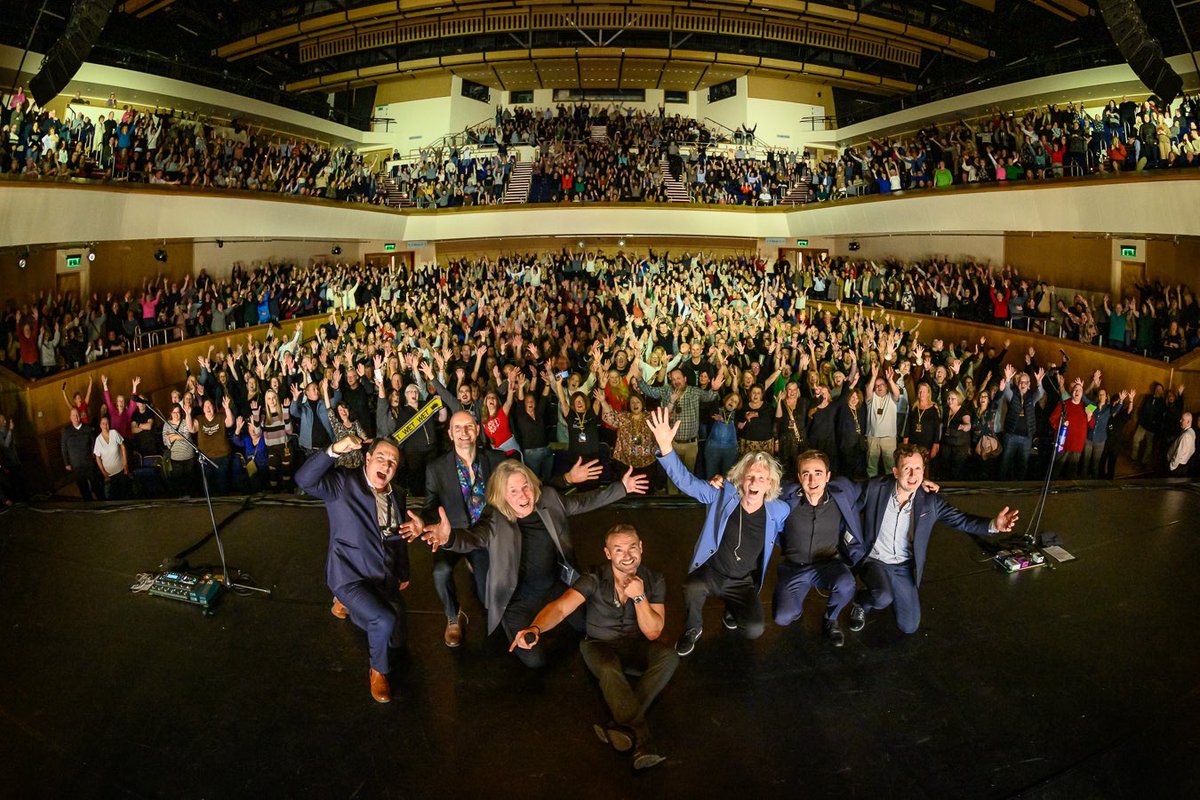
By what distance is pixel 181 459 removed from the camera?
6484mm

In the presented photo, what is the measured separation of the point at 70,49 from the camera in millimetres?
9297

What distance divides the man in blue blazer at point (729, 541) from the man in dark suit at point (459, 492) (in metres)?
1.06

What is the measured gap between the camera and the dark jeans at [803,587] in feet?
12.6

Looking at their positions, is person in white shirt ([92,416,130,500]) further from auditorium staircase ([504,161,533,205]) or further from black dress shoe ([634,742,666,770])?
auditorium staircase ([504,161,533,205])

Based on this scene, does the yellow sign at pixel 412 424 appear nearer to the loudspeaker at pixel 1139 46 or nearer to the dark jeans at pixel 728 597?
the dark jeans at pixel 728 597

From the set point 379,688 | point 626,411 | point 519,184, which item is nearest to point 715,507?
point 379,688

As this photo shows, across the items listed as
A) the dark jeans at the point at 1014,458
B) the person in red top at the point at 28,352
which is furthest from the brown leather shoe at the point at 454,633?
the person in red top at the point at 28,352

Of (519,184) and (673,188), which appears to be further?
(519,184)

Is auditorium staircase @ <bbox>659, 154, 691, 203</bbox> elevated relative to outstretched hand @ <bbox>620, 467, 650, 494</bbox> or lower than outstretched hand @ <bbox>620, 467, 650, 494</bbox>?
elevated

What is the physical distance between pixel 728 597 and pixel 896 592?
0.97 metres

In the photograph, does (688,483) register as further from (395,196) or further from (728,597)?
(395,196)

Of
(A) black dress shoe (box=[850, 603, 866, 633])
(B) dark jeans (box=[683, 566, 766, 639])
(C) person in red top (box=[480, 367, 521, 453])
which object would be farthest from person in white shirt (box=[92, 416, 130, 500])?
(A) black dress shoe (box=[850, 603, 866, 633])

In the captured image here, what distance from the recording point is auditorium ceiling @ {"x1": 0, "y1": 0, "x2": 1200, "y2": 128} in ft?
49.0

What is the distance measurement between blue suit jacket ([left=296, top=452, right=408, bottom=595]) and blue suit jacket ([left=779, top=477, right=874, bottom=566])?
2.22 meters
